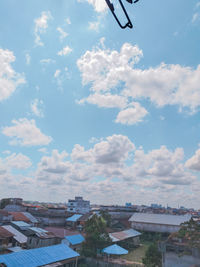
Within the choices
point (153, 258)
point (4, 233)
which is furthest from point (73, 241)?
point (153, 258)

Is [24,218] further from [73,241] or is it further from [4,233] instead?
[73,241]

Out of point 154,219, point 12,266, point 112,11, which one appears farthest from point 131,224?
point 112,11

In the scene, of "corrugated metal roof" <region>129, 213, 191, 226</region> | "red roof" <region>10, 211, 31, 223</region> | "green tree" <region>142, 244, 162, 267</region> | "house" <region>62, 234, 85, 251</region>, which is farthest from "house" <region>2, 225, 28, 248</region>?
"corrugated metal roof" <region>129, 213, 191, 226</region>

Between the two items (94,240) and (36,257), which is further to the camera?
(94,240)

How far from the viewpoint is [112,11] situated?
344 centimetres

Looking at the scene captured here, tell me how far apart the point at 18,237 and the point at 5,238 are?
74.3 inches

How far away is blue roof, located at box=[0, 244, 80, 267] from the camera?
14905mm

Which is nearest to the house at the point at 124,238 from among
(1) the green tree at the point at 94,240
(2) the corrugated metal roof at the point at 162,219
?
(1) the green tree at the point at 94,240

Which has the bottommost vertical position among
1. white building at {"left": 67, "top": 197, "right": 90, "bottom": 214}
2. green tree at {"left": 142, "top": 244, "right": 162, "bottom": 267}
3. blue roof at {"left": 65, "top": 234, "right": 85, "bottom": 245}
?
white building at {"left": 67, "top": 197, "right": 90, "bottom": 214}

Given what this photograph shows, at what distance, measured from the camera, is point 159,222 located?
→ 144 ft

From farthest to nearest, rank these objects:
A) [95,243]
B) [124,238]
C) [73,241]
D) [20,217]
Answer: [20,217], [124,238], [73,241], [95,243]

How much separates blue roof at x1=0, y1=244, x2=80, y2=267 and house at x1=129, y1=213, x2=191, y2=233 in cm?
2913

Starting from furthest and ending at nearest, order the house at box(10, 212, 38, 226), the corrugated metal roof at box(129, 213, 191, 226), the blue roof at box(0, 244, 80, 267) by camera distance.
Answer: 1. the corrugated metal roof at box(129, 213, 191, 226)
2. the house at box(10, 212, 38, 226)
3. the blue roof at box(0, 244, 80, 267)

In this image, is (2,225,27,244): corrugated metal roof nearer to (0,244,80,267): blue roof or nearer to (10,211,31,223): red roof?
(0,244,80,267): blue roof
